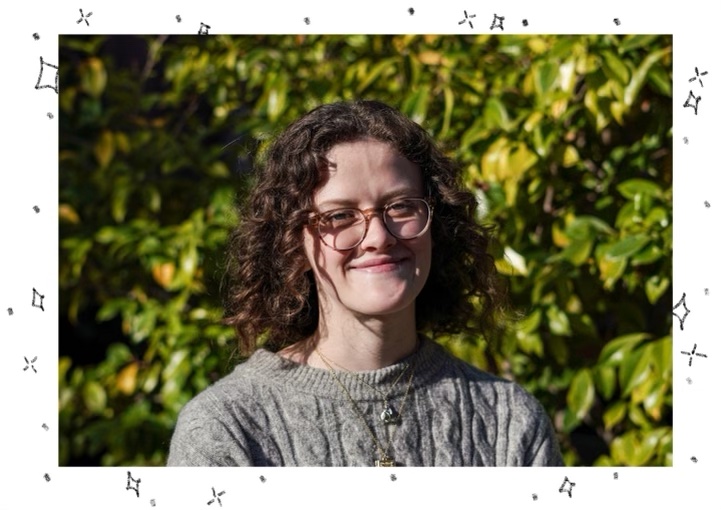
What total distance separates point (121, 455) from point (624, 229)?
1.51 m

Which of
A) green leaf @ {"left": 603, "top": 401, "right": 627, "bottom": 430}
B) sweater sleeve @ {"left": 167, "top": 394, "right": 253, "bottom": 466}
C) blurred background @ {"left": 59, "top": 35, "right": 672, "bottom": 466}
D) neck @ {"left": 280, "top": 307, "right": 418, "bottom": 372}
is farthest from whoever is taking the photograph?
green leaf @ {"left": 603, "top": 401, "right": 627, "bottom": 430}

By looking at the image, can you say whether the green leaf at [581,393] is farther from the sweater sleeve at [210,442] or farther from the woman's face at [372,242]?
the sweater sleeve at [210,442]

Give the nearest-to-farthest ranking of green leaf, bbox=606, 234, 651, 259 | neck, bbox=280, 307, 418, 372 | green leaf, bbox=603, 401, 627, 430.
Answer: neck, bbox=280, 307, 418, 372 < green leaf, bbox=606, 234, 651, 259 < green leaf, bbox=603, 401, 627, 430

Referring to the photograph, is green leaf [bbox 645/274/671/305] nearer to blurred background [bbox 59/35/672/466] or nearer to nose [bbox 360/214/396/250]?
blurred background [bbox 59/35/672/466]

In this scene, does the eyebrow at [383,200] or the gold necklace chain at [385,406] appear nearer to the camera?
the eyebrow at [383,200]

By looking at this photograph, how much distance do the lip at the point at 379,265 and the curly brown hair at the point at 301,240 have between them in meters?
0.13

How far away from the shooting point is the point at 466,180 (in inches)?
84.9

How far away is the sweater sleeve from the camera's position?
1465mm

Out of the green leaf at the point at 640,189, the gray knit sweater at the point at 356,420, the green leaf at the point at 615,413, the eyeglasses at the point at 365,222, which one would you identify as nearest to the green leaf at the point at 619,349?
the green leaf at the point at 615,413

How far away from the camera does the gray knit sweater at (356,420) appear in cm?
149
